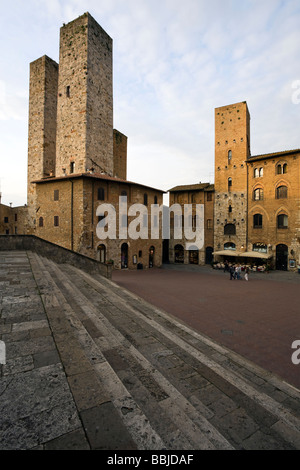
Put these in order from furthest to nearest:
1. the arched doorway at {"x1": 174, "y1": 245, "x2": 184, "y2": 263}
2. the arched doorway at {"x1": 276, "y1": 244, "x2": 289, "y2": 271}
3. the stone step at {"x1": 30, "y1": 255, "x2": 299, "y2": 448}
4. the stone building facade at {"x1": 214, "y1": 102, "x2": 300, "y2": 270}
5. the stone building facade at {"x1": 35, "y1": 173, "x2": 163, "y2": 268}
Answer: the arched doorway at {"x1": 174, "y1": 245, "x2": 184, "y2": 263} < the arched doorway at {"x1": 276, "y1": 244, "x2": 289, "y2": 271} < the stone building facade at {"x1": 214, "y1": 102, "x2": 300, "y2": 270} < the stone building facade at {"x1": 35, "y1": 173, "x2": 163, "y2": 268} < the stone step at {"x1": 30, "y1": 255, "x2": 299, "y2": 448}

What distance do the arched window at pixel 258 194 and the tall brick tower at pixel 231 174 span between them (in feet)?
3.69

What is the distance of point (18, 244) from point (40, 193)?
9.79 m

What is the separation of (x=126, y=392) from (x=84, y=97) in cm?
2674

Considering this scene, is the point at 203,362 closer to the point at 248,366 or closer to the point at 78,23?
the point at 248,366

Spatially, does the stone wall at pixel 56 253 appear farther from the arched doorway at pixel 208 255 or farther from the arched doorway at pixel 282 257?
the arched doorway at pixel 282 257

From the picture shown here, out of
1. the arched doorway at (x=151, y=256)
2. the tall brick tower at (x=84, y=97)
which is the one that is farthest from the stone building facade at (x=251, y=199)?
the tall brick tower at (x=84, y=97)

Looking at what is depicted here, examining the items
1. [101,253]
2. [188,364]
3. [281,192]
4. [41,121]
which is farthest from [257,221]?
[41,121]

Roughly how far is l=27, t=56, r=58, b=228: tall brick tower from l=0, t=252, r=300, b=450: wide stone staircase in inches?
986

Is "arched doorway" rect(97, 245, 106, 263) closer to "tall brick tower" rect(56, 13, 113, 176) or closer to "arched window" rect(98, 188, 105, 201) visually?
"arched window" rect(98, 188, 105, 201)

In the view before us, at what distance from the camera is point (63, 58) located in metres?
24.1

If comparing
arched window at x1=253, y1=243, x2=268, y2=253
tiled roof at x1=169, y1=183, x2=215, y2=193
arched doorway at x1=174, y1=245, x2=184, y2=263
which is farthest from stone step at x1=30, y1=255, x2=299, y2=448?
tiled roof at x1=169, y1=183, x2=215, y2=193

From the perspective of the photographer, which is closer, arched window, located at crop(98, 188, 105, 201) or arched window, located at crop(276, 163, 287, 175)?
arched window, located at crop(98, 188, 105, 201)

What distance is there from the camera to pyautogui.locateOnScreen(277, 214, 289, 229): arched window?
24.5 metres

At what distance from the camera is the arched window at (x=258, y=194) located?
26097mm
